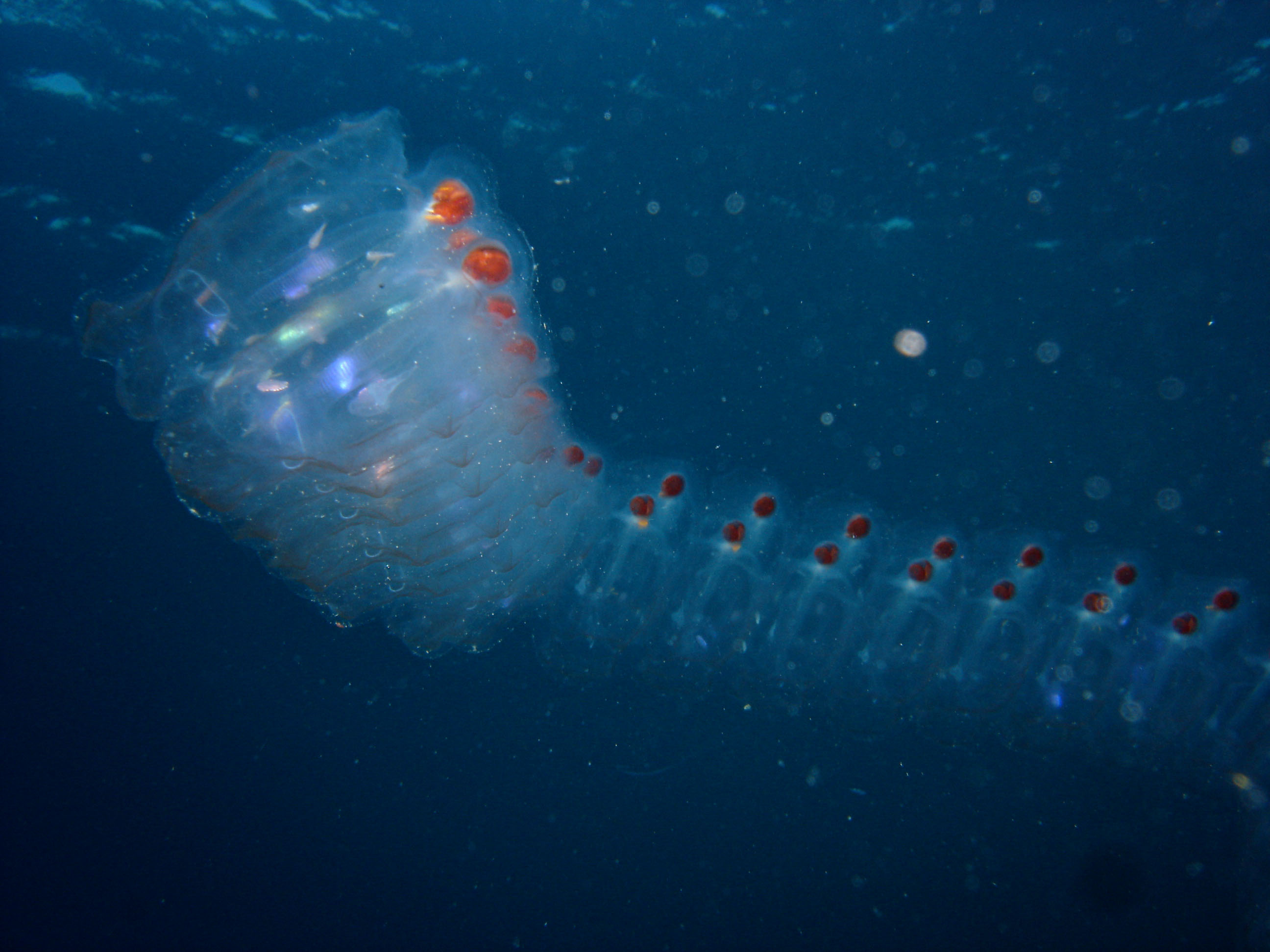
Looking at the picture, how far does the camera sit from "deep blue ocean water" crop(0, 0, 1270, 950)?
6.02m

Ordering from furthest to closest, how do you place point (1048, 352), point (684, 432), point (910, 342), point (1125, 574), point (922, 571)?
point (1048, 352) < point (910, 342) < point (684, 432) < point (1125, 574) < point (922, 571)

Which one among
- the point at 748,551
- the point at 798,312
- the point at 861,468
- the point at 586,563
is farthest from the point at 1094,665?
the point at 586,563

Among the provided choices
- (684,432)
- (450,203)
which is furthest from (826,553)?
(450,203)

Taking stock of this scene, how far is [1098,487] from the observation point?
30.5ft

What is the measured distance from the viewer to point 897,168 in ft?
22.2

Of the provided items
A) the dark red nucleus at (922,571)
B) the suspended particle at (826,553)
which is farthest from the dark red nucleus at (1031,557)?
the suspended particle at (826,553)

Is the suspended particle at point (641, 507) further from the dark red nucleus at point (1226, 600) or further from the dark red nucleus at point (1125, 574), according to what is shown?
the dark red nucleus at point (1226, 600)

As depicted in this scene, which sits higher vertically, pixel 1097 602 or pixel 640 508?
pixel 1097 602

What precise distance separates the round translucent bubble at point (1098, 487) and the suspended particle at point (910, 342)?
418cm

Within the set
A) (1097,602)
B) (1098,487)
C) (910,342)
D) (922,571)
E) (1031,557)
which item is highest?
(910,342)

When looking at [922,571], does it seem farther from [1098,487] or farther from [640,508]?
[1098,487]

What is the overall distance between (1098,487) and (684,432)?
7507mm

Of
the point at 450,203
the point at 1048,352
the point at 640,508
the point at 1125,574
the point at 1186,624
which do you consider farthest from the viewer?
the point at 1048,352

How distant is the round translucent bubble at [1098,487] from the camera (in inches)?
363
